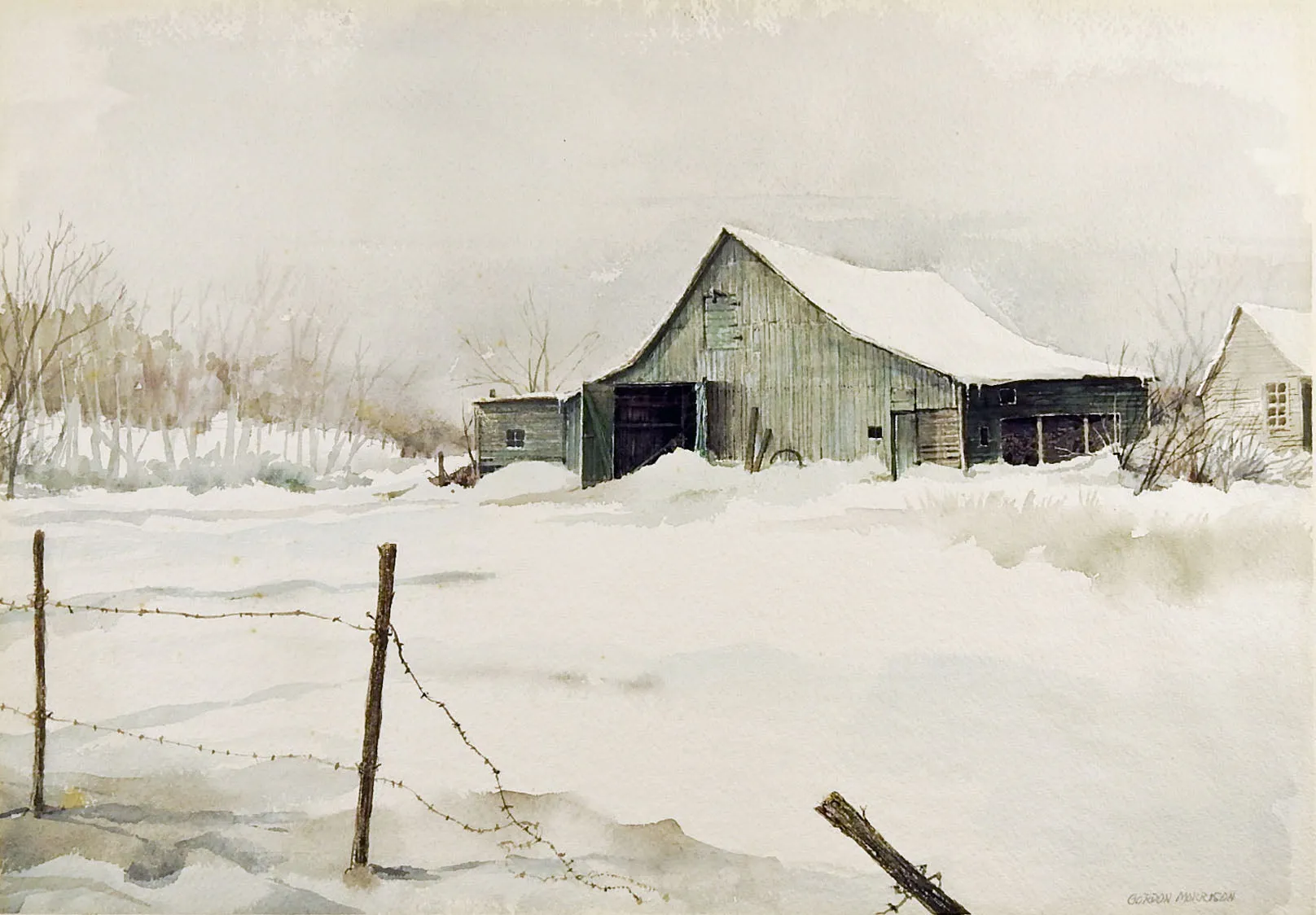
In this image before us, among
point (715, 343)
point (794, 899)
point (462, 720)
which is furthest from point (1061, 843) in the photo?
point (715, 343)

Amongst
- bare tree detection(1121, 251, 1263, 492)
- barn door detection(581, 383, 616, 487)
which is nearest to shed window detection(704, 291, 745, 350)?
barn door detection(581, 383, 616, 487)

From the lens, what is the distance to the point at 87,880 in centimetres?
294

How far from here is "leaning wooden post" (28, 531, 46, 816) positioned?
3.00 meters

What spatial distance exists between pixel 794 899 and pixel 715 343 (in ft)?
7.39

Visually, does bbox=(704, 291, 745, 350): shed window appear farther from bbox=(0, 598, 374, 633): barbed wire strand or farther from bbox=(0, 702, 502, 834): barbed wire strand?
bbox=(0, 702, 502, 834): barbed wire strand

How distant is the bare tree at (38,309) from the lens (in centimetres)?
320

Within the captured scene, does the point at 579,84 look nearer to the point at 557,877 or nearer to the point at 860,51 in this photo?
the point at 860,51

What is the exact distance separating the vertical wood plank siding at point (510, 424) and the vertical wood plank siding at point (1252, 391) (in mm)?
2503

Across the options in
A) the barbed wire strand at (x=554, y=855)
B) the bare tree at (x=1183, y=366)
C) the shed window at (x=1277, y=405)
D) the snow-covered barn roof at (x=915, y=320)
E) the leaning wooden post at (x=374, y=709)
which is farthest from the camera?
the snow-covered barn roof at (x=915, y=320)

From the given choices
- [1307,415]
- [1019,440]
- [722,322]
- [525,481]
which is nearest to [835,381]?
[722,322]

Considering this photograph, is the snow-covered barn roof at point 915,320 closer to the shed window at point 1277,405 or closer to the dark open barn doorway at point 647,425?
the dark open barn doorway at point 647,425

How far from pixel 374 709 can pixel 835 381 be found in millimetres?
2310

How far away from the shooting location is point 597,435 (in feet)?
12.4
